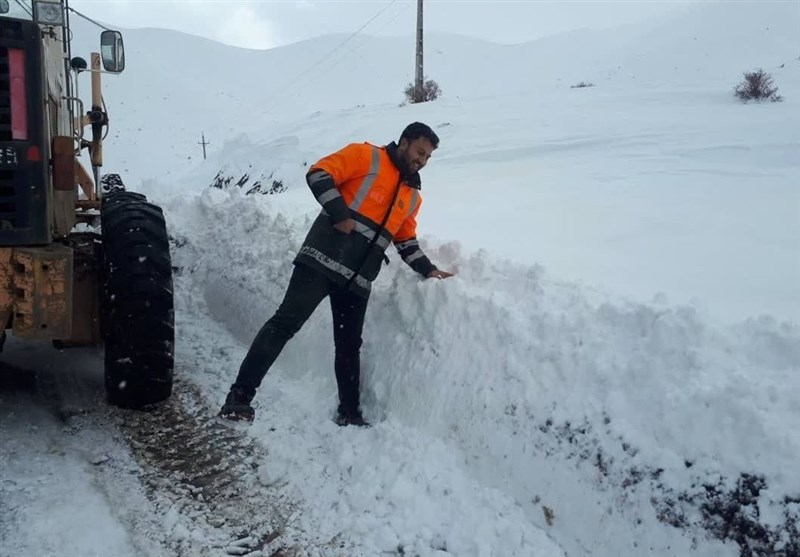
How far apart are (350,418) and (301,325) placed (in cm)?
66

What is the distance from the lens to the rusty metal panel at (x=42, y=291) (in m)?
3.36

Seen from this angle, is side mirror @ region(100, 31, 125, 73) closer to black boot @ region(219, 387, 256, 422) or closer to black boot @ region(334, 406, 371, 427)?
black boot @ region(219, 387, 256, 422)

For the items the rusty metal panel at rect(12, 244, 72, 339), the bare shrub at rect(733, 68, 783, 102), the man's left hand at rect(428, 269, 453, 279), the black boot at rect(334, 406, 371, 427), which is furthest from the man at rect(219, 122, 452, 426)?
the bare shrub at rect(733, 68, 783, 102)

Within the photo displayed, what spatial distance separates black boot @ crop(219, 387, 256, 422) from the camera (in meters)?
3.61

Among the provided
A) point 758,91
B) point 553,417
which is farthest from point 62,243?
point 758,91

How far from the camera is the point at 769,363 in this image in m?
2.79

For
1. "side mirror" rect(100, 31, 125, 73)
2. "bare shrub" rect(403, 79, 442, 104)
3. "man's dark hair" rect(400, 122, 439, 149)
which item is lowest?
"man's dark hair" rect(400, 122, 439, 149)

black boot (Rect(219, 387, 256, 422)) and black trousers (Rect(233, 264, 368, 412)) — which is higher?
black trousers (Rect(233, 264, 368, 412))

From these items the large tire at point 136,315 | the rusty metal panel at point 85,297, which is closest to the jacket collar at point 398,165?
the large tire at point 136,315

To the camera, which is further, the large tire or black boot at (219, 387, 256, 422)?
the large tire

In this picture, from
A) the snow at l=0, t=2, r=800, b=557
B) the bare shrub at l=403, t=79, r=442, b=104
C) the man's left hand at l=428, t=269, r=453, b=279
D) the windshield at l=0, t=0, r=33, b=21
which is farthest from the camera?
the bare shrub at l=403, t=79, r=442, b=104

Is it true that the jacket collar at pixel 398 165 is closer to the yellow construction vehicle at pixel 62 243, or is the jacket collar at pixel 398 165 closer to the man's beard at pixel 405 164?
the man's beard at pixel 405 164

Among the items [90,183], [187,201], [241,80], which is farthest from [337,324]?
[241,80]

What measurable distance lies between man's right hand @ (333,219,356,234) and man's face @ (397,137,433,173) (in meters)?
0.47
